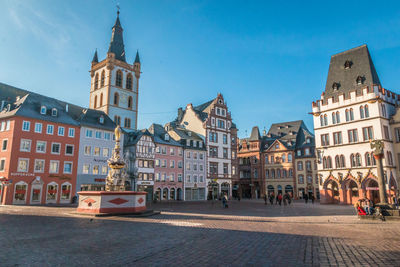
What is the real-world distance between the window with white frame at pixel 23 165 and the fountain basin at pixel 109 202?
73.1 feet

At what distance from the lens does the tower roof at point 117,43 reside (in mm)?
75113

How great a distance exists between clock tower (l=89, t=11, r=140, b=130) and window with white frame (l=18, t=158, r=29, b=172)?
28.4 metres

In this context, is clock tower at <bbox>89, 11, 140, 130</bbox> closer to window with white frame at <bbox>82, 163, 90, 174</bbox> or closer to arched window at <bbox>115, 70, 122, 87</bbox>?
arched window at <bbox>115, 70, 122, 87</bbox>

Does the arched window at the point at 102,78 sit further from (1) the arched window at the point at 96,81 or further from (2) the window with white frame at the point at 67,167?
(2) the window with white frame at the point at 67,167

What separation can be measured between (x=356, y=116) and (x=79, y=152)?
138 ft

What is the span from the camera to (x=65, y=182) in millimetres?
43000

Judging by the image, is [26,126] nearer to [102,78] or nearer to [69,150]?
[69,150]

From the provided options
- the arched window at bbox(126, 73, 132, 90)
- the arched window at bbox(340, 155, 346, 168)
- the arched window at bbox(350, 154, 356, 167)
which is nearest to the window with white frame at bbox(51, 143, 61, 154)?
the arched window at bbox(126, 73, 132, 90)

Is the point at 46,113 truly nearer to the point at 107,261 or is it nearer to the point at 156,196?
the point at 156,196

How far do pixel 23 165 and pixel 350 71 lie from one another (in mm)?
50044

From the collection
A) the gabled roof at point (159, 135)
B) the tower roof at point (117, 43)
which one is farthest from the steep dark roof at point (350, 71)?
the tower roof at point (117, 43)

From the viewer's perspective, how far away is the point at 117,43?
76.8 meters

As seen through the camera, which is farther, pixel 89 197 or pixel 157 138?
pixel 157 138

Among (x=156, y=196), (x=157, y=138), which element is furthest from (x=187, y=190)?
(x=157, y=138)
